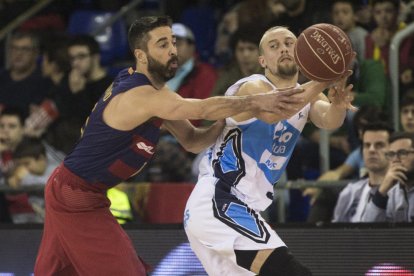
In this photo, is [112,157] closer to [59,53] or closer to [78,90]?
A: [78,90]

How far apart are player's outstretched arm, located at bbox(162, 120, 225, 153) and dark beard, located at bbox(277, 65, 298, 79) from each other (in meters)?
0.47

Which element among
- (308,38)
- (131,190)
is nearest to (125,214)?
(131,190)

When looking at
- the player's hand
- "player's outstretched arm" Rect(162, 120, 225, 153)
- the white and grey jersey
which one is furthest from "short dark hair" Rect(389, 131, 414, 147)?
"player's outstretched arm" Rect(162, 120, 225, 153)

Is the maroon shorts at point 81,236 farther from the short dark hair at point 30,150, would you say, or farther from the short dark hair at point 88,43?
the short dark hair at point 88,43

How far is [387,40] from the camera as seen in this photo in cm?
972

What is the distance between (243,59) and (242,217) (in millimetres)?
3558

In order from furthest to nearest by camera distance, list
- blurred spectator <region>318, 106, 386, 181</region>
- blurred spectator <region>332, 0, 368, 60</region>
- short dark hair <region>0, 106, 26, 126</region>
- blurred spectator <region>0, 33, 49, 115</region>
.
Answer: blurred spectator <region>0, 33, 49, 115</region> < short dark hair <region>0, 106, 26, 126</region> < blurred spectator <region>332, 0, 368, 60</region> < blurred spectator <region>318, 106, 386, 181</region>

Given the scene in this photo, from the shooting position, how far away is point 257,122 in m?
6.56

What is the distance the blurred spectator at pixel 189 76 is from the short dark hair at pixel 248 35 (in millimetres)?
381

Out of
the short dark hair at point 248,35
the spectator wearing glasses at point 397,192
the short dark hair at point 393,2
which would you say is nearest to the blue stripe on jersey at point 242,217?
the spectator wearing glasses at point 397,192

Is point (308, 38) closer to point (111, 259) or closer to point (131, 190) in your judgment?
point (111, 259)

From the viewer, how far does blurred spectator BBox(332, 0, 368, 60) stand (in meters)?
9.83

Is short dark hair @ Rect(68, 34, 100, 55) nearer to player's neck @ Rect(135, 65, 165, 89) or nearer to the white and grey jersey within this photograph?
player's neck @ Rect(135, 65, 165, 89)

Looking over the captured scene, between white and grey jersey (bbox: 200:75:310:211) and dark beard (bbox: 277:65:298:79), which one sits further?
dark beard (bbox: 277:65:298:79)
